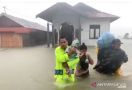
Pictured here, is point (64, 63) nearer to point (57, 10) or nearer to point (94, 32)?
point (57, 10)

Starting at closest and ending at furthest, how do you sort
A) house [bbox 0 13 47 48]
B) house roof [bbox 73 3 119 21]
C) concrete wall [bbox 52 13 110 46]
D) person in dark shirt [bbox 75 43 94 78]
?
person in dark shirt [bbox 75 43 94 78] → house roof [bbox 73 3 119 21] → concrete wall [bbox 52 13 110 46] → house [bbox 0 13 47 48]

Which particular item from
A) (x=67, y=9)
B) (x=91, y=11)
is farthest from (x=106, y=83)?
(x=91, y=11)

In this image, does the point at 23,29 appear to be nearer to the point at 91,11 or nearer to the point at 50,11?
the point at 50,11

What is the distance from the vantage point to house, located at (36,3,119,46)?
25781 mm

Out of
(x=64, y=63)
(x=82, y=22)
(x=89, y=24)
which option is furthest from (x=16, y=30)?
(x=64, y=63)

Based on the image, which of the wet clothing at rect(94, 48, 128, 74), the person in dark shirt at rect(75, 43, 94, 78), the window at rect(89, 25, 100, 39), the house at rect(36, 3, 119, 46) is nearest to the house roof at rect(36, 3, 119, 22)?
the house at rect(36, 3, 119, 46)

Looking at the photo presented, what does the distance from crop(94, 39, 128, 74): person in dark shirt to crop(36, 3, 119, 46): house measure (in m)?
15.3

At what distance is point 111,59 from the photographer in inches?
386

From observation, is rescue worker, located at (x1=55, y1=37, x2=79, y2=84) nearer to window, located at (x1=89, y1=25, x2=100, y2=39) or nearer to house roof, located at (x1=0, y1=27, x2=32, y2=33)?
window, located at (x1=89, y1=25, x2=100, y2=39)

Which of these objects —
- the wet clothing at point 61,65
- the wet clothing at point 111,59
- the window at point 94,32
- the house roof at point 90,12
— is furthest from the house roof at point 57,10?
the wet clothing at point 61,65

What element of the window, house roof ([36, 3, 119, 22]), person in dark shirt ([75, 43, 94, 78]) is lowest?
person in dark shirt ([75, 43, 94, 78])

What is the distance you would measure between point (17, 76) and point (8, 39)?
64.7 ft

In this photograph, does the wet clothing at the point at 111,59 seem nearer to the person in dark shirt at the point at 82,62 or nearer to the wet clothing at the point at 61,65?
the person in dark shirt at the point at 82,62

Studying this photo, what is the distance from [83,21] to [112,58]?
17.2 m
